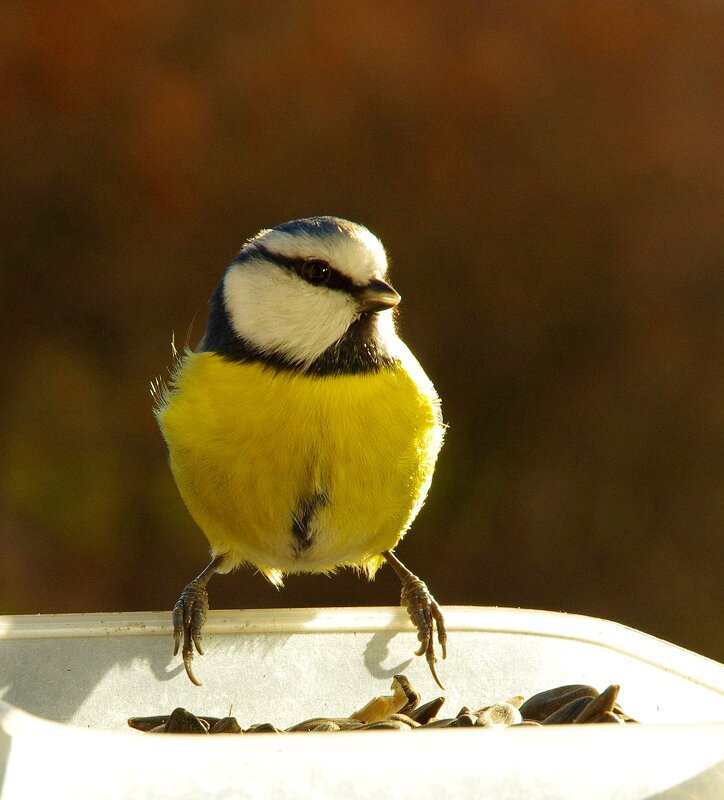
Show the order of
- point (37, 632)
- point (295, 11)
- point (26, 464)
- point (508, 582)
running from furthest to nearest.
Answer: point (508, 582)
point (26, 464)
point (295, 11)
point (37, 632)

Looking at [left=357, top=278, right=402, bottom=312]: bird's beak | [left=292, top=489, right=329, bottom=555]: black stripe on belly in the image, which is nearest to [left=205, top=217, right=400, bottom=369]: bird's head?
[left=357, top=278, right=402, bottom=312]: bird's beak

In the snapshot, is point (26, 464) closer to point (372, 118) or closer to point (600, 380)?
point (372, 118)

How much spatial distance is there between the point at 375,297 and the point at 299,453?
223 millimetres

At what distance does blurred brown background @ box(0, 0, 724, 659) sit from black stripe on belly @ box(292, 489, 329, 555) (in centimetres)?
85

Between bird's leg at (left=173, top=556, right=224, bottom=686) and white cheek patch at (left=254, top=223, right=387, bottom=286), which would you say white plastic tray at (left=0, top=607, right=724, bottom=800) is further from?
white cheek patch at (left=254, top=223, right=387, bottom=286)

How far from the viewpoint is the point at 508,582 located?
274cm

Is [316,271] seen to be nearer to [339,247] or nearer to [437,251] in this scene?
[339,247]

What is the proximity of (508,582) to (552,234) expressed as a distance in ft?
2.66

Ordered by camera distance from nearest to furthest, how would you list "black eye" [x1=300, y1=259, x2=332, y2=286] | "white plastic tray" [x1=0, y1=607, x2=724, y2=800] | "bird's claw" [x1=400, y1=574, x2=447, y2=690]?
"white plastic tray" [x1=0, y1=607, x2=724, y2=800] < "bird's claw" [x1=400, y1=574, x2=447, y2=690] < "black eye" [x1=300, y1=259, x2=332, y2=286]

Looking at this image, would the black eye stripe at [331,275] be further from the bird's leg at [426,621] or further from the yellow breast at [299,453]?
the bird's leg at [426,621]

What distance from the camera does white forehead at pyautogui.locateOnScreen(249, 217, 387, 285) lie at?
1.50 m

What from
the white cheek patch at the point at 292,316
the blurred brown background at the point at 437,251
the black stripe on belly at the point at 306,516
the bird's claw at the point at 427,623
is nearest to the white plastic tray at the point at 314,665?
the bird's claw at the point at 427,623

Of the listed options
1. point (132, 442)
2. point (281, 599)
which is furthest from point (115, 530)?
point (281, 599)

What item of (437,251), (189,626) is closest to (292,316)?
(189,626)
